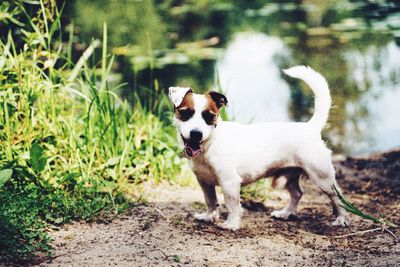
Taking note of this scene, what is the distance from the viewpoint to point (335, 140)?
652cm

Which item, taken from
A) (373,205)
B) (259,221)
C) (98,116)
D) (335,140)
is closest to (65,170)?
(98,116)

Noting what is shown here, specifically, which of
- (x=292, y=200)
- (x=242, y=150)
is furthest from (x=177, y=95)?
(x=292, y=200)

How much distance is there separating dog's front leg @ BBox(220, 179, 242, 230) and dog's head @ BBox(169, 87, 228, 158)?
342mm

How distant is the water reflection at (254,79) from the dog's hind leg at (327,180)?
2.01 metres

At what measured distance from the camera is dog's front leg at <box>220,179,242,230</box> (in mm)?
3543

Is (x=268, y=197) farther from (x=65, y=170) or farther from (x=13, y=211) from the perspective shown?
(x=13, y=211)

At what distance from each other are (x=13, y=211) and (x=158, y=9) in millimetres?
11452

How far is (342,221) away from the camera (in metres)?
3.90

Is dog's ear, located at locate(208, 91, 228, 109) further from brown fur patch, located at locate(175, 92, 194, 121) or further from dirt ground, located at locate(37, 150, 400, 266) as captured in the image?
dirt ground, located at locate(37, 150, 400, 266)

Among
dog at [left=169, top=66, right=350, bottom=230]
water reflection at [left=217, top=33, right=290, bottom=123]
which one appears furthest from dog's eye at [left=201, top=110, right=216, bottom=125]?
water reflection at [left=217, top=33, right=290, bottom=123]

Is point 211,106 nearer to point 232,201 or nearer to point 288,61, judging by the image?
point 232,201

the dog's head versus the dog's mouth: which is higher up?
the dog's head

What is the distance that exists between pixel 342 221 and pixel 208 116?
4.42 feet

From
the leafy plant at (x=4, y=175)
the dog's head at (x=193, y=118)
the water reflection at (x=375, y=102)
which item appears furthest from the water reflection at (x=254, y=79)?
the leafy plant at (x=4, y=175)
